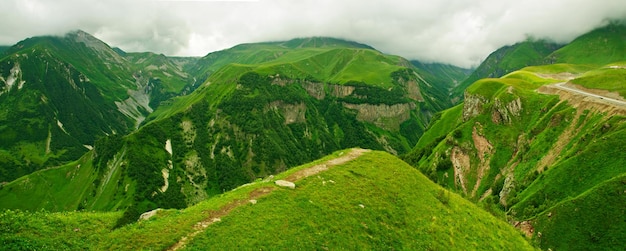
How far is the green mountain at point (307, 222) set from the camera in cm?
2738

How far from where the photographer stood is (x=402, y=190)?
4491 centimetres

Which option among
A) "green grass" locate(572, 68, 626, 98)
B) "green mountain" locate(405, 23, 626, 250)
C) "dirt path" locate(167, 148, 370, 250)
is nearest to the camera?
"dirt path" locate(167, 148, 370, 250)

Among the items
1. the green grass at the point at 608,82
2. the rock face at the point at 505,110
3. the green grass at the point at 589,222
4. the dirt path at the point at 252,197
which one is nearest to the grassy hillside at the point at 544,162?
the green grass at the point at 589,222

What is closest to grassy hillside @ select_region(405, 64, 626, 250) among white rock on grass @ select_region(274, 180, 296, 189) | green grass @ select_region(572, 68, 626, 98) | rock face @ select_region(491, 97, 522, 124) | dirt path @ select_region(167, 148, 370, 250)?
rock face @ select_region(491, 97, 522, 124)

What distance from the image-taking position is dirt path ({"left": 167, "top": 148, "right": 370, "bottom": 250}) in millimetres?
28750

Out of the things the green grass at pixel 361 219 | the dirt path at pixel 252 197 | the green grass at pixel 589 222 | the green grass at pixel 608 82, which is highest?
the green grass at pixel 608 82

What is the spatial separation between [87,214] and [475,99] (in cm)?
20808

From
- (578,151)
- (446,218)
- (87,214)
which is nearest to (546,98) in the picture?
(578,151)

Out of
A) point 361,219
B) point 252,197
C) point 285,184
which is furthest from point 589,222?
point 252,197

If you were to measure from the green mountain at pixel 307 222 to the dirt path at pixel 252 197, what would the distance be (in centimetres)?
10

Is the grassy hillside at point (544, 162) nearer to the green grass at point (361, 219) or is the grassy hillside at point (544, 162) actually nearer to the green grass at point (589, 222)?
the green grass at point (589, 222)

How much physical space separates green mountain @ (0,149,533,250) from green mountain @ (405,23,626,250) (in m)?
25.2

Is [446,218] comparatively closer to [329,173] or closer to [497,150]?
[329,173]

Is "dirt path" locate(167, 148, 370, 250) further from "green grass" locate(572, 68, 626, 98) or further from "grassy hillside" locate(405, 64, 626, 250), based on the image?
"green grass" locate(572, 68, 626, 98)
